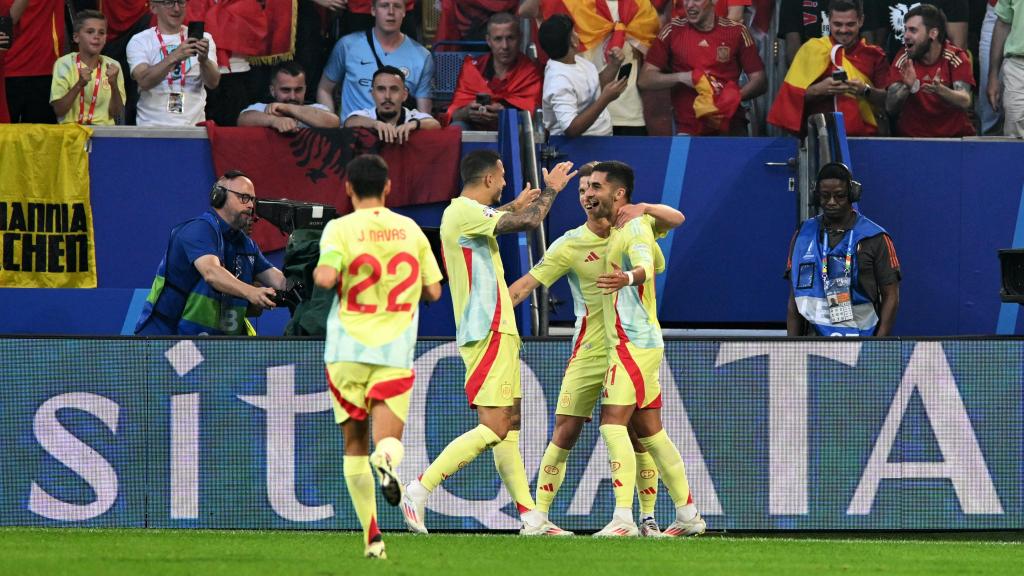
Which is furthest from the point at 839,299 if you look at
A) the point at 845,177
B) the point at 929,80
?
the point at 929,80

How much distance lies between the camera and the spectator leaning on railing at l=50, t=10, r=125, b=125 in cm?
1226

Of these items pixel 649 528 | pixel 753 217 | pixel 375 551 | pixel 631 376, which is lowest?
pixel 649 528

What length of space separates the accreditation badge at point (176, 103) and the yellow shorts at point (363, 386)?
6.09 meters

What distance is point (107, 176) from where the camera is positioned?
12328 millimetres

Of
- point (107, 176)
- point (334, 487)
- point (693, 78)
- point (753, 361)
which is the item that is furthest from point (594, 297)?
point (107, 176)

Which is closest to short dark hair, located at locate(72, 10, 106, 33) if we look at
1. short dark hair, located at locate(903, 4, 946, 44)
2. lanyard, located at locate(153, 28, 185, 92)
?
lanyard, located at locate(153, 28, 185, 92)

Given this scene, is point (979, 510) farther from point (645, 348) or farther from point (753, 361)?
point (645, 348)

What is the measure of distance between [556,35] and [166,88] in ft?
10.6

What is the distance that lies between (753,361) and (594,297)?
4.73 feet

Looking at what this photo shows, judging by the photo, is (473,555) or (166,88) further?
(166,88)

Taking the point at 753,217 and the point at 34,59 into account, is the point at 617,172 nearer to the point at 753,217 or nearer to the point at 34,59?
the point at 753,217

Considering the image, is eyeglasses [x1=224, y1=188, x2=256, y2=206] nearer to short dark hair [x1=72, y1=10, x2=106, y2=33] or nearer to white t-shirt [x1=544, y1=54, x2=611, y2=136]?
short dark hair [x1=72, y1=10, x2=106, y2=33]

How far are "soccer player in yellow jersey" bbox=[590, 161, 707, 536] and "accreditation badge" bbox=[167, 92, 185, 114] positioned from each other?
473cm

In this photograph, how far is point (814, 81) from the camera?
12617 mm
